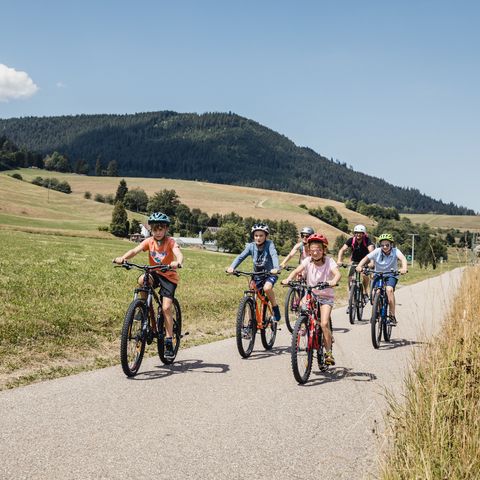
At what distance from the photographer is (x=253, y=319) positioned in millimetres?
9820

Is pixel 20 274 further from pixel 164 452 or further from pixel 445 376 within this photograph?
pixel 445 376

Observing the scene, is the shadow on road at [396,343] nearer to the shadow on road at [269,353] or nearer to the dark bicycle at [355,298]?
the shadow on road at [269,353]

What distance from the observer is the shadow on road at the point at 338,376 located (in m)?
7.86

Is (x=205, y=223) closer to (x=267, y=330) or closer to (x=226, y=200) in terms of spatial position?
(x=226, y=200)

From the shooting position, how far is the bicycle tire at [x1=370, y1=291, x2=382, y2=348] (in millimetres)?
10523

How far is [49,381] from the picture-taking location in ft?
24.1

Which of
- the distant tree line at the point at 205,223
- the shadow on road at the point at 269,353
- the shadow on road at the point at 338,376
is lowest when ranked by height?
the distant tree line at the point at 205,223

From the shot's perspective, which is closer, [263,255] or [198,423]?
[198,423]

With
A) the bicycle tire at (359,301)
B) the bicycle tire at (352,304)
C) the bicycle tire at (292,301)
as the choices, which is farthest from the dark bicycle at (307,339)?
the bicycle tire at (359,301)

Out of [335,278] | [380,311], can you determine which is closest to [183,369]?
[335,278]

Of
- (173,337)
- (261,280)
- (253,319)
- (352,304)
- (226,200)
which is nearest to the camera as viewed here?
(173,337)

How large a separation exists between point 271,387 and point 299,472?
9.21 ft

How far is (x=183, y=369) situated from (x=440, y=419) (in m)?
4.82

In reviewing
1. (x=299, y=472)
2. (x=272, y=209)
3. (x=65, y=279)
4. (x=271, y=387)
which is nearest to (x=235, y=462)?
(x=299, y=472)
